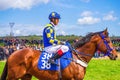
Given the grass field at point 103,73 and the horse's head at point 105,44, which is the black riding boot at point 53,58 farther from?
the grass field at point 103,73

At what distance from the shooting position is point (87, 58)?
9836 mm

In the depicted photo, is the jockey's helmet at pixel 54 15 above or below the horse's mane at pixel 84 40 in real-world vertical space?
above

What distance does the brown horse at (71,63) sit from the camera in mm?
9453

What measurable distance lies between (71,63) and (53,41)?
875 mm

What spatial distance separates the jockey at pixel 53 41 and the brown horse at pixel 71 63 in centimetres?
38

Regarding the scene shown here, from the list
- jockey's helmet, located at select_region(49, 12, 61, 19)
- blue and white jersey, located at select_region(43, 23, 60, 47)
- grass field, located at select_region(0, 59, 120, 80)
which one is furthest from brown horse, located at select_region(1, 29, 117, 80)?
grass field, located at select_region(0, 59, 120, 80)

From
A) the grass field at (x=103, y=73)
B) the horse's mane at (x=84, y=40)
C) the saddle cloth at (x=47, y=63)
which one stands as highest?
the horse's mane at (x=84, y=40)

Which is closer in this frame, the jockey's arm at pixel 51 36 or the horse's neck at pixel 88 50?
the jockey's arm at pixel 51 36

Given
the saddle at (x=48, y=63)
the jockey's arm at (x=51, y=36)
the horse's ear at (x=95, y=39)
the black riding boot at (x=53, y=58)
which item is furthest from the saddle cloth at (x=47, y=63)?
the horse's ear at (x=95, y=39)

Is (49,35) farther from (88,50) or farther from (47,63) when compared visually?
(88,50)

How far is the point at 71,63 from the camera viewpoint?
9555mm

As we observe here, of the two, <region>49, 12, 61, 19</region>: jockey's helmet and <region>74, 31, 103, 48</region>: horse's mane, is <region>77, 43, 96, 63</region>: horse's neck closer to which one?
<region>74, 31, 103, 48</region>: horse's mane

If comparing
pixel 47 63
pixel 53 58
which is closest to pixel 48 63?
pixel 47 63

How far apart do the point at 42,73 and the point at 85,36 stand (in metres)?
1.82
